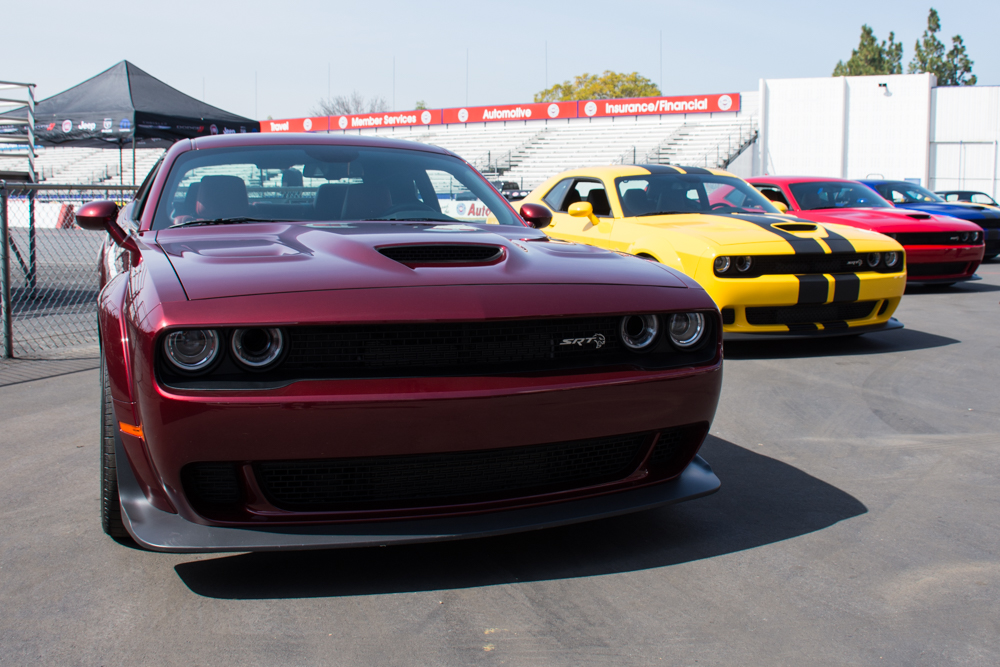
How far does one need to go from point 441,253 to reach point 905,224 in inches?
312

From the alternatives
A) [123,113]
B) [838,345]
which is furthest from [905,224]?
[123,113]

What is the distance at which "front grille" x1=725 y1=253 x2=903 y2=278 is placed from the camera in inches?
221

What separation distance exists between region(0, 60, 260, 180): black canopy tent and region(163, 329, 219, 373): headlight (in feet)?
40.7

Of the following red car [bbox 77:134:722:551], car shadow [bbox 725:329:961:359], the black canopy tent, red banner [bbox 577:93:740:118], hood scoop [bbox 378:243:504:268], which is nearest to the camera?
red car [bbox 77:134:722:551]

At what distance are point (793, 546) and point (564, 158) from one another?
35.8 meters

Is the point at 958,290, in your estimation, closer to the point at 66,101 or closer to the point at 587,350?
the point at 587,350

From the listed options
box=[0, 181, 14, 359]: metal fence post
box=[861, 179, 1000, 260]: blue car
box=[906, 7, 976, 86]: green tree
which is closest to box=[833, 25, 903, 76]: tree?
box=[906, 7, 976, 86]: green tree

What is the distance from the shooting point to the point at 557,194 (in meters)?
7.58

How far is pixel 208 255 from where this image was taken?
2.28 meters

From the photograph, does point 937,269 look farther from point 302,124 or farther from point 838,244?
point 302,124

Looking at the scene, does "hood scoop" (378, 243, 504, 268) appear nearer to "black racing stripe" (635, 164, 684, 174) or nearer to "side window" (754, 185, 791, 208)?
"black racing stripe" (635, 164, 684, 174)

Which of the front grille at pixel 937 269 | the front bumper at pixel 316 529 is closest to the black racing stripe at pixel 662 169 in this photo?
the front grille at pixel 937 269

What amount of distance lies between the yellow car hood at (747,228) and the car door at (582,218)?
1.03 ft

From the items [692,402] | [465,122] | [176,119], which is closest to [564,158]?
[465,122]
